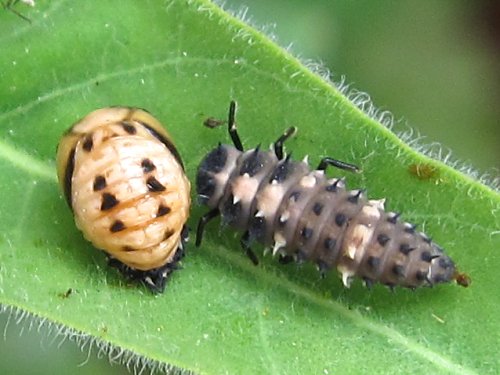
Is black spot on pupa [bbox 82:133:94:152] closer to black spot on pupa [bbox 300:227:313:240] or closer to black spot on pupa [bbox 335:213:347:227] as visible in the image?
black spot on pupa [bbox 300:227:313:240]

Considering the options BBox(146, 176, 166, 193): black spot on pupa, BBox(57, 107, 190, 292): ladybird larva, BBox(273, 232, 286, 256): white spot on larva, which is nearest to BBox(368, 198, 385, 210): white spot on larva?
BBox(273, 232, 286, 256): white spot on larva

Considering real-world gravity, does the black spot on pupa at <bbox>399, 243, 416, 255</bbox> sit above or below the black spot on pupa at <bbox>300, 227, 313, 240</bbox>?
above

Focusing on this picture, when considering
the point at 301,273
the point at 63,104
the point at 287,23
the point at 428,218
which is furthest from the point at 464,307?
the point at 287,23

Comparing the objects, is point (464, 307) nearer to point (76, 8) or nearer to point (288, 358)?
point (288, 358)

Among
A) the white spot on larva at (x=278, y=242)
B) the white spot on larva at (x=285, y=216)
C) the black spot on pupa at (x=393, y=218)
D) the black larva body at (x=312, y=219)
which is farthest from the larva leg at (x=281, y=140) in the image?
the black spot on pupa at (x=393, y=218)

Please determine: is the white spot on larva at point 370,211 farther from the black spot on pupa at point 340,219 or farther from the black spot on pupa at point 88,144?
the black spot on pupa at point 88,144

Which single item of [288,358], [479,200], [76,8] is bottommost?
[288,358]

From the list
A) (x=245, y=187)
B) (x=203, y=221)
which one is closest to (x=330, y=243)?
(x=245, y=187)
